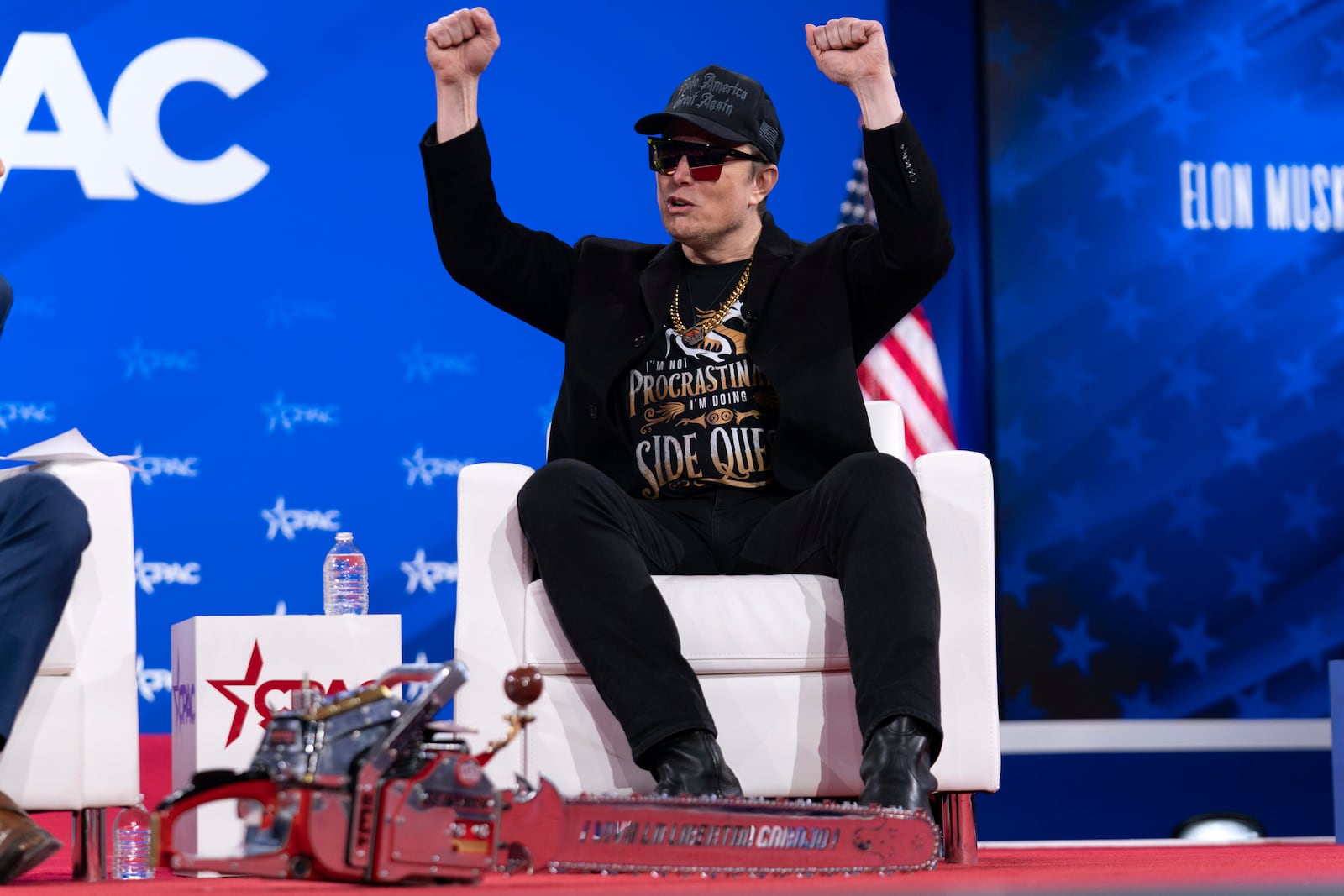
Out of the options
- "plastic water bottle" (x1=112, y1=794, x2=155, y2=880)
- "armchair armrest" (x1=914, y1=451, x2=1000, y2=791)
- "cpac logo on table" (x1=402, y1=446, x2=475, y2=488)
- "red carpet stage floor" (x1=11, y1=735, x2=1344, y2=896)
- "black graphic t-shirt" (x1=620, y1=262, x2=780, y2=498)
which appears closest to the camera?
"red carpet stage floor" (x1=11, y1=735, x2=1344, y2=896)

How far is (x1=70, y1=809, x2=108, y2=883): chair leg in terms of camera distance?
2.53m

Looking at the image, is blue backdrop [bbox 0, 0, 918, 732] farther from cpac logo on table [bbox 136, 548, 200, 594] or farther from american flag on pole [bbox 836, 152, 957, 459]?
american flag on pole [bbox 836, 152, 957, 459]

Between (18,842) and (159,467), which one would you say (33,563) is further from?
(159,467)

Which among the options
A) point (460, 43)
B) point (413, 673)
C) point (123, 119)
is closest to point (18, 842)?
point (413, 673)

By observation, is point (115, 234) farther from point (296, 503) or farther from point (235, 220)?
point (296, 503)

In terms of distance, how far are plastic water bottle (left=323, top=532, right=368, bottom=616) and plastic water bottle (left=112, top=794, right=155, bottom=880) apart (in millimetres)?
659

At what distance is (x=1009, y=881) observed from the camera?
1.43 m

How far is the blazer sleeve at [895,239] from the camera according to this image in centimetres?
248

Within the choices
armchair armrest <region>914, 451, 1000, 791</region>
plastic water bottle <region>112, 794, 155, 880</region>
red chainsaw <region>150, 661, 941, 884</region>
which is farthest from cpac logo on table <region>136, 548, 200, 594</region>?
red chainsaw <region>150, 661, 941, 884</region>

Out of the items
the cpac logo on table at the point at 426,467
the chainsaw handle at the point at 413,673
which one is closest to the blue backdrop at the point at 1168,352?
the cpac logo on table at the point at 426,467

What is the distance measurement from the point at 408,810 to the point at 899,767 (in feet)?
2.23

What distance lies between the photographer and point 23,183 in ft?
13.9

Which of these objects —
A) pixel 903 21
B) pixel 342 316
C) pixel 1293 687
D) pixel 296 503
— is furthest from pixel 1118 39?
pixel 296 503

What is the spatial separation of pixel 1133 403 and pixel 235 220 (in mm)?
2606
